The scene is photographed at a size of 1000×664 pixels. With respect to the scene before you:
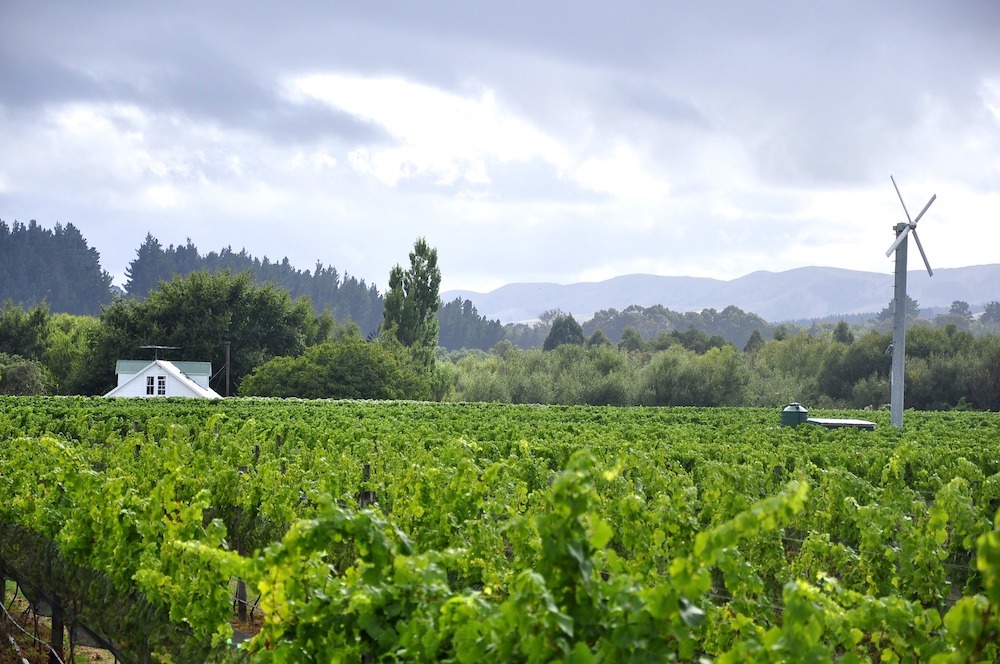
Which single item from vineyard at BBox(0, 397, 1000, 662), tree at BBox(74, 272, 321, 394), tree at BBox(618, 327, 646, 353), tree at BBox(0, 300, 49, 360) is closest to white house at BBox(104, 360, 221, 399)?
tree at BBox(74, 272, 321, 394)

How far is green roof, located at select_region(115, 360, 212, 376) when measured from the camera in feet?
189

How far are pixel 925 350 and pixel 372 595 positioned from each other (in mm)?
69577

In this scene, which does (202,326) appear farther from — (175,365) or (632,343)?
(632,343)

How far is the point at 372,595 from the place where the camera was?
4.44 m

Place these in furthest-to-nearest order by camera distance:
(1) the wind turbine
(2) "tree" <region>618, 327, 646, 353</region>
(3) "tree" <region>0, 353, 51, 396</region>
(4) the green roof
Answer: (2) "tree" <region>618, 327, 646, 353</region> < (3) "tree" <region>0, 353, 51, 396</region> < (4) the green roof < (1) the wind turbine

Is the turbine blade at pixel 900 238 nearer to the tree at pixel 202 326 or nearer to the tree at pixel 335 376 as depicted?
the tree at pixel 335 376

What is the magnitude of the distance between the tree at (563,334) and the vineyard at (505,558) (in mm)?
104553

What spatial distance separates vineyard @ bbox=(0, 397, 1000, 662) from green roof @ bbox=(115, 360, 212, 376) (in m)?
45.6

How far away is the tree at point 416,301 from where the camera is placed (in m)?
74.4

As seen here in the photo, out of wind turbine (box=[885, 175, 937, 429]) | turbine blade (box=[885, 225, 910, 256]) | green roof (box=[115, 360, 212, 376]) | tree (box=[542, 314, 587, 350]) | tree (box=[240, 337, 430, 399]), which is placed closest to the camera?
wind turbine (box=[885, 175, 937, 429])

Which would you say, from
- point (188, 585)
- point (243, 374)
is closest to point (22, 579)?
point (188, 585)

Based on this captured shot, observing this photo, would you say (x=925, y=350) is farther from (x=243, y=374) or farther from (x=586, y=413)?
(x=243, y=374)

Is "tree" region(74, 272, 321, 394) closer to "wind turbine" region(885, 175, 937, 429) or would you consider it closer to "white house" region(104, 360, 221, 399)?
"white house" region(104, 360, 221, 399)

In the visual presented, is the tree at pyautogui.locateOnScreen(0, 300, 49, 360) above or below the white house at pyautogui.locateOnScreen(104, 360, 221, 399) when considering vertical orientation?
above
